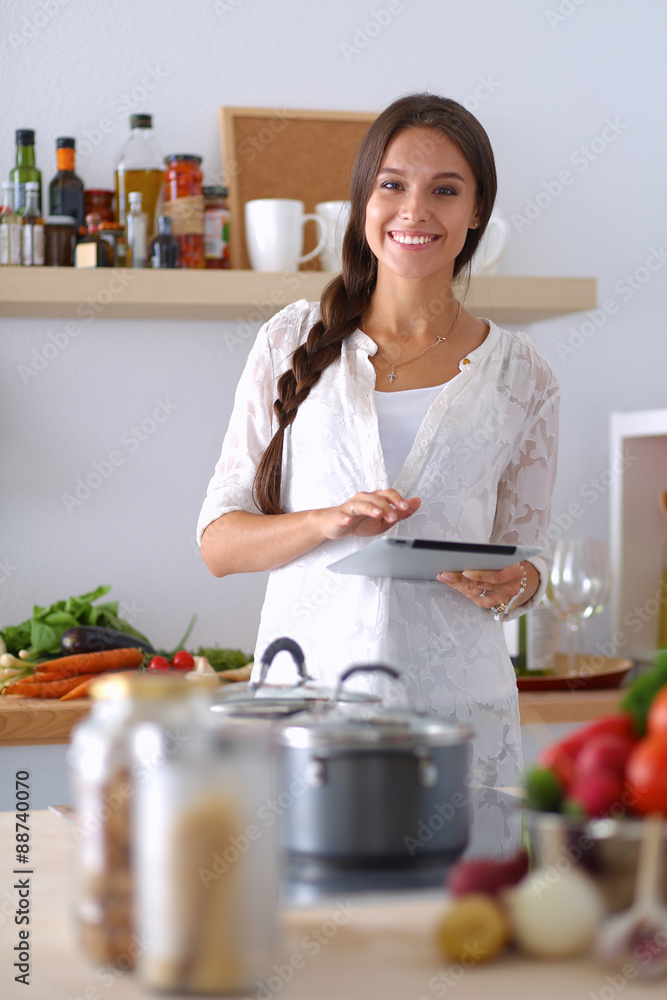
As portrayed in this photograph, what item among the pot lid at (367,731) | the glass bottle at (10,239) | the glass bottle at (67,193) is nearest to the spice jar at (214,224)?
the glass bottle at (67,193)

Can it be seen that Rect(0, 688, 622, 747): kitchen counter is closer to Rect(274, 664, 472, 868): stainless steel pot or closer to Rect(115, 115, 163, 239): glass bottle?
Rect(115, 115, 163, 239): glass bottle

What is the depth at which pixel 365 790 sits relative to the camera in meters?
0.71

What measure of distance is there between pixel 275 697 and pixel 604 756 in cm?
31

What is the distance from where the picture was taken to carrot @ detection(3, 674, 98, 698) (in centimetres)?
206

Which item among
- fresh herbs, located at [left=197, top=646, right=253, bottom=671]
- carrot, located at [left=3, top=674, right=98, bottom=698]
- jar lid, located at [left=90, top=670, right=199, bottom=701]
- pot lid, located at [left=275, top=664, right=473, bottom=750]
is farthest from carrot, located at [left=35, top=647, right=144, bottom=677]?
jar lid, located at [left=90, top=670, right=199, bottom=701]

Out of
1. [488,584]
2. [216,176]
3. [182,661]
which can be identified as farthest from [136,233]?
[488,584]

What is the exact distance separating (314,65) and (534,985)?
226 centimetres

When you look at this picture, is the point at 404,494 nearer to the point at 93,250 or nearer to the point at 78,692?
the point at 78,692

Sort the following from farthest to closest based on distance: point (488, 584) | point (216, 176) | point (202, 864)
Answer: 1. point (216, 176)
2. point (488, 584)
3. point (202, 864)

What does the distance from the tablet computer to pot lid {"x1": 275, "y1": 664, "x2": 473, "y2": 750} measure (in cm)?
26

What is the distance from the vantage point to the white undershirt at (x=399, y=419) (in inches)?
57.2

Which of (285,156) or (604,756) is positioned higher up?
(285,156)

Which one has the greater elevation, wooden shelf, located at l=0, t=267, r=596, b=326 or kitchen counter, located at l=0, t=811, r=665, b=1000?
wooden shelf, located at l=0, t=267, r=596, b=326

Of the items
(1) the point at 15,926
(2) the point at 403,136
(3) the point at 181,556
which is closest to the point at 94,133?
(3) the point at 181,556
